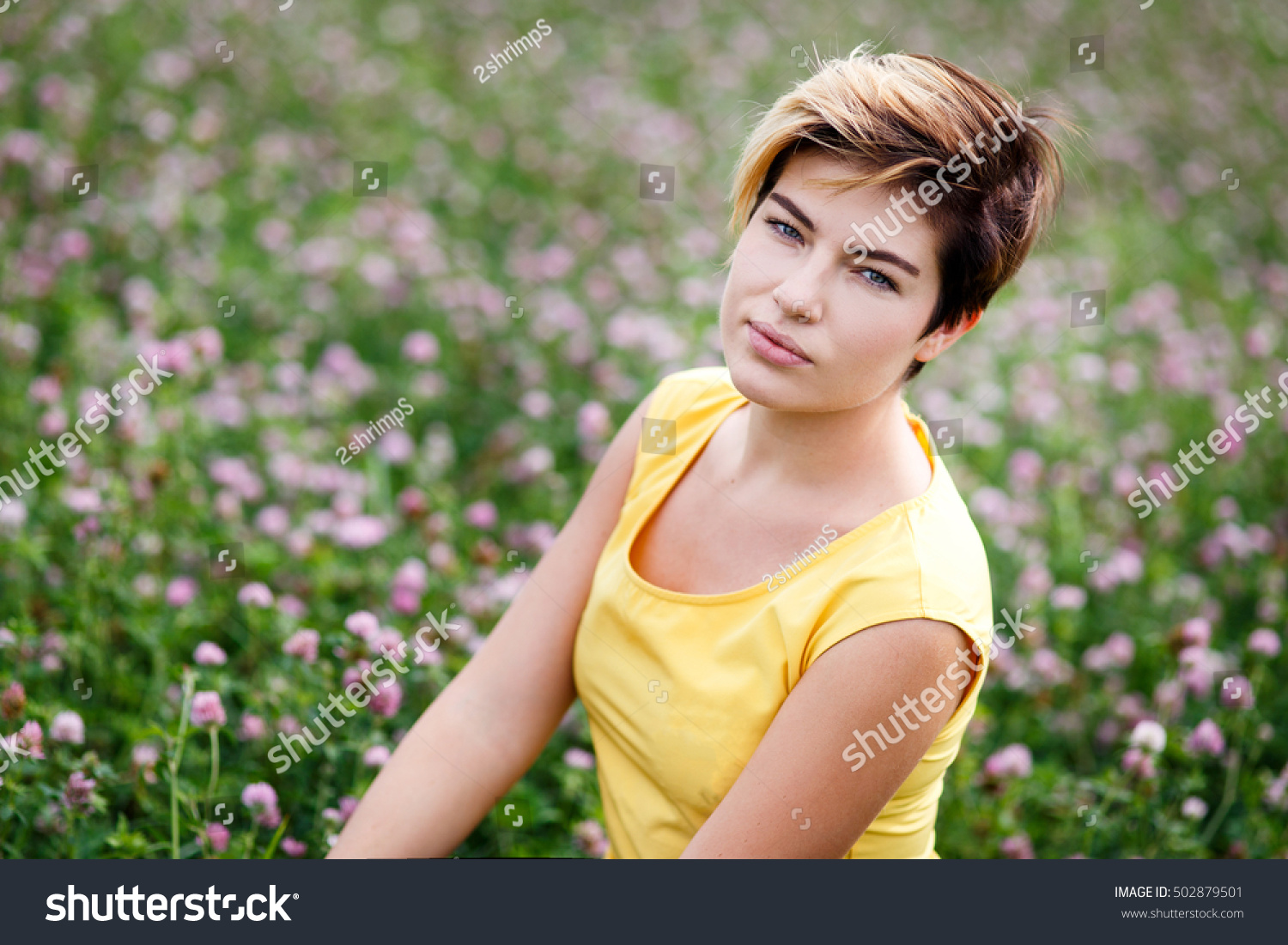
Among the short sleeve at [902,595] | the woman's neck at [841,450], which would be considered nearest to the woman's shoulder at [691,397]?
the woman's neck at [841,450]

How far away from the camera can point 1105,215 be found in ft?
16.5

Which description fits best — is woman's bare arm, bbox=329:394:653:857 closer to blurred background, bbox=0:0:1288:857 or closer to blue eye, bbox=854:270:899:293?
blurred background, bbox=0:0:1288:857

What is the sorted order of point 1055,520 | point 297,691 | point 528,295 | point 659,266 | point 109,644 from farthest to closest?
point 659,266
point 528,295
point 1055,520
point 109,644
point 297,691

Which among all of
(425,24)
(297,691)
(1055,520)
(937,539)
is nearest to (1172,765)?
(1055,520)

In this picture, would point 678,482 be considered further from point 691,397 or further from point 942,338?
point 942,338

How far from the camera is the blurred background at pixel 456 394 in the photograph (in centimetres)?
213

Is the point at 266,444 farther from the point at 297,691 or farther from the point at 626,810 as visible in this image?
the point at 626,810

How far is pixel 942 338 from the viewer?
1.51 meters

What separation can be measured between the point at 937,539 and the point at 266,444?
198 centimetres

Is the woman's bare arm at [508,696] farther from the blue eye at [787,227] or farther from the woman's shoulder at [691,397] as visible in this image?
the blue eye at [787,227]

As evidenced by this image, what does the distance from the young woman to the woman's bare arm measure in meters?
0.04

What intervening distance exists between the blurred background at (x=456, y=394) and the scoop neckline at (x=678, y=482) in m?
0.47

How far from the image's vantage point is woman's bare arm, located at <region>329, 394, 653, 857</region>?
5.73 ft

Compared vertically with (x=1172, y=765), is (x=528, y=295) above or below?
above
